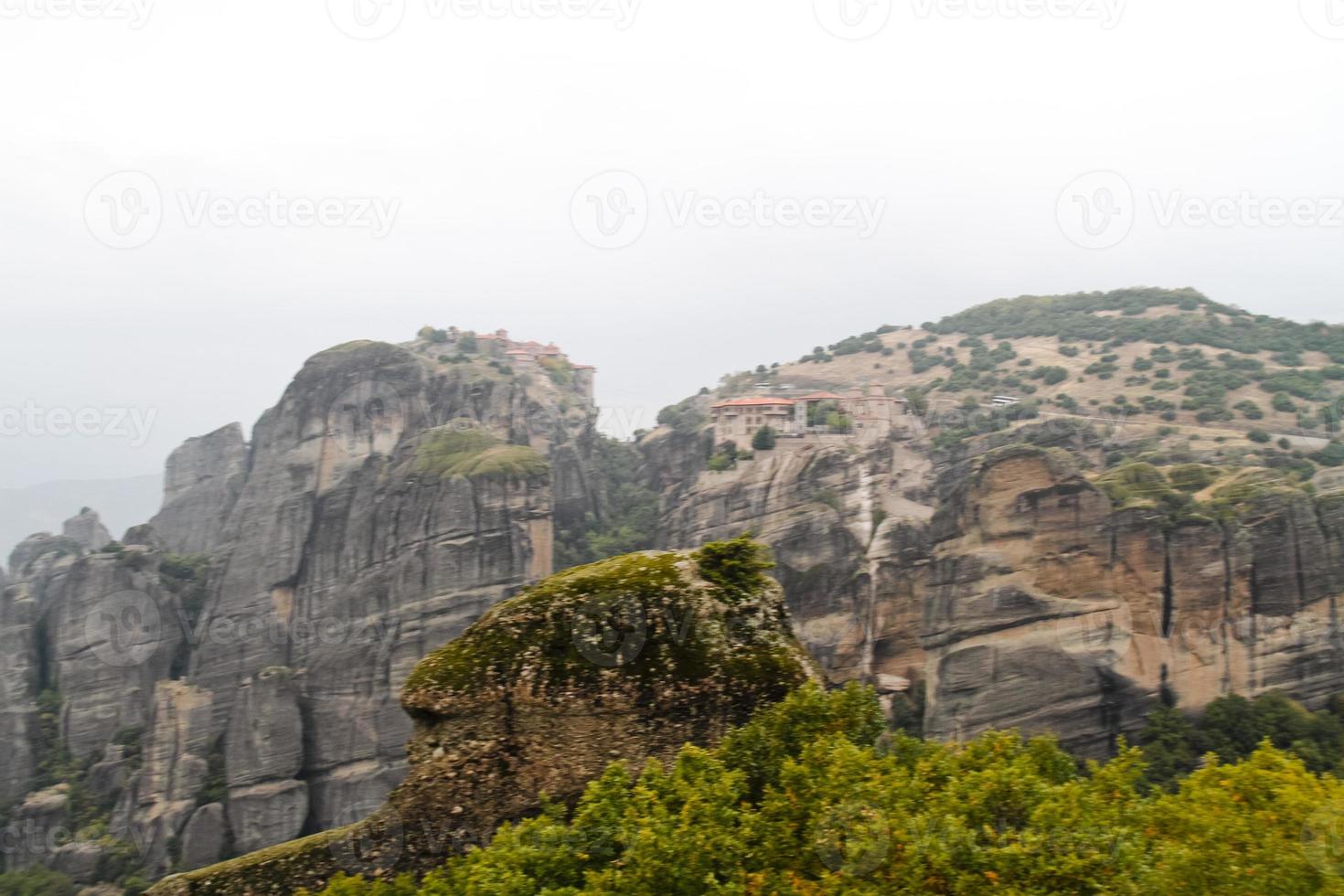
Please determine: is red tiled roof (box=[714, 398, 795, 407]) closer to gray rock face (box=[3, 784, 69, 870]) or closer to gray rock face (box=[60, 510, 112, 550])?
gray rock face (box=[3, 784, 69, 870])

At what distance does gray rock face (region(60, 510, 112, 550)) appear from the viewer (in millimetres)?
86312

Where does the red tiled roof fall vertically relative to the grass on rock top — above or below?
above

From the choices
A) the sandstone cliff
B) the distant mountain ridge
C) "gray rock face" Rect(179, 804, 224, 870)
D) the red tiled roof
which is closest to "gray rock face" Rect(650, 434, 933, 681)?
the sandstone cliff

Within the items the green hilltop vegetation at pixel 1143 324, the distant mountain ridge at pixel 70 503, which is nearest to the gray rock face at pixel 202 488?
the distant mountain ridge at pixel 70 503

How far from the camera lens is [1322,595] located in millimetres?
40750

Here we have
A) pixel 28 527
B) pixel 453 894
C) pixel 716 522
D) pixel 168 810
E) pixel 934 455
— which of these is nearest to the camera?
pixel 453 894

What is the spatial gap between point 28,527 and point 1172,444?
12897 cm

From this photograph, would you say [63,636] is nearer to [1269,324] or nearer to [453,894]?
[453,894]

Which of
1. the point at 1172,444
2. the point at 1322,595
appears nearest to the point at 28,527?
the point at 1172,444

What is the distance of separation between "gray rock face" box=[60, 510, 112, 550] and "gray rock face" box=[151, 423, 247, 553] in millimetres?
6655

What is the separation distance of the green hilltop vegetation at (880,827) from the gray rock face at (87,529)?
8107cm

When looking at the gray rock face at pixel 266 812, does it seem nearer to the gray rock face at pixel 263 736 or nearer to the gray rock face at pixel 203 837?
the gray rock face at pixel 263 736

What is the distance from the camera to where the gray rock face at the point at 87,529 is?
86.3m

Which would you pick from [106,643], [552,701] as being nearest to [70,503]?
[106,643]
